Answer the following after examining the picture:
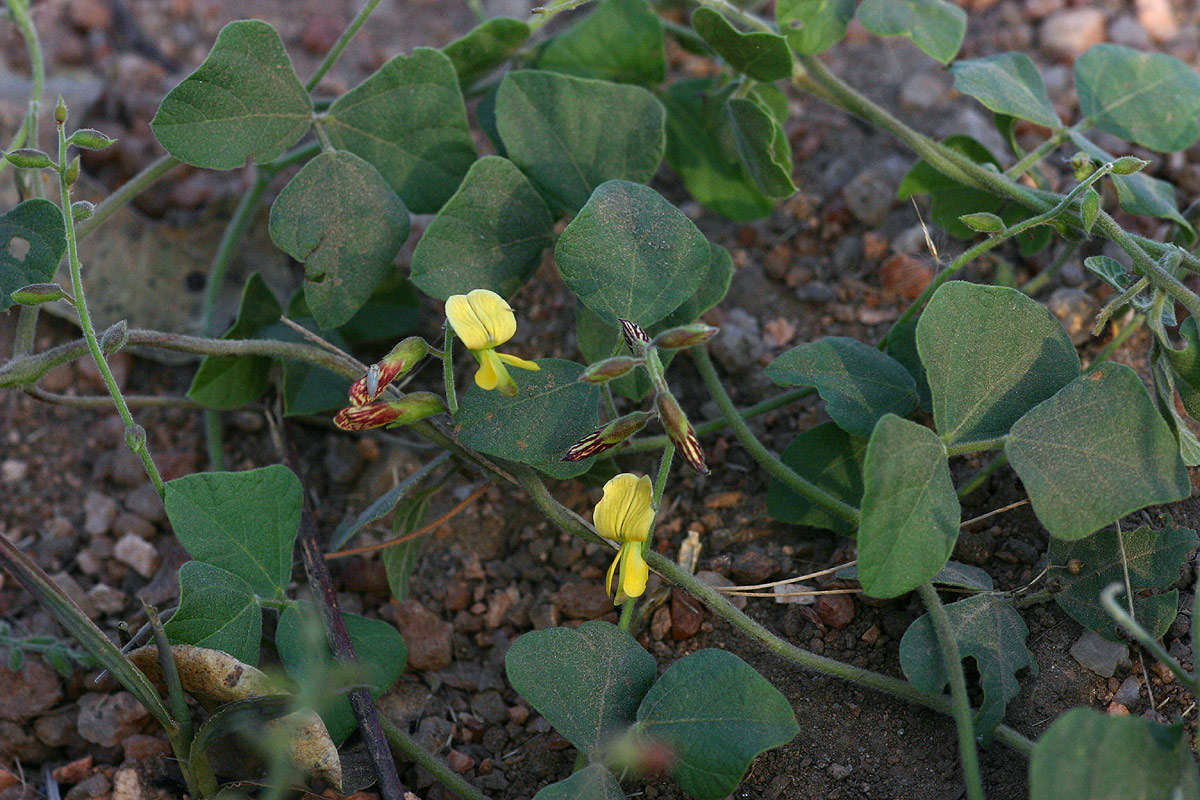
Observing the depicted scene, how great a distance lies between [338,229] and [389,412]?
448mm

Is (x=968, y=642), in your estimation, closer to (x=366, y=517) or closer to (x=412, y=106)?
(x=366, y=517)

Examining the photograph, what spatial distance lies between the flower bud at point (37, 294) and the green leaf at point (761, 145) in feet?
4.07

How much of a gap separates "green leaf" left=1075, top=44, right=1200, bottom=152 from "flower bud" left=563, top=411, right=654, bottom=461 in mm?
1273

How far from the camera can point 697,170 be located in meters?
2.28

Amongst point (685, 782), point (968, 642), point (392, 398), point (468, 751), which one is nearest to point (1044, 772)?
point (968, 642)

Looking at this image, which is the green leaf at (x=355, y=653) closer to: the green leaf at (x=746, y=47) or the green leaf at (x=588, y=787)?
the green leaf at (x=588, y=787)

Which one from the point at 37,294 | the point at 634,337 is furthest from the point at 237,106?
the point at 634,337

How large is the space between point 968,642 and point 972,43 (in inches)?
69.8

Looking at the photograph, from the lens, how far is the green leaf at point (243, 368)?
199cm

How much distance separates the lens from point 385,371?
1.53 meters

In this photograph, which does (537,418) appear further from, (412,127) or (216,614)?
(412,127)

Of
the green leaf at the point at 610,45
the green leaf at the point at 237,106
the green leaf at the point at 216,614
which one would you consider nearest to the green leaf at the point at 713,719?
the green leaf at the point at 216,614

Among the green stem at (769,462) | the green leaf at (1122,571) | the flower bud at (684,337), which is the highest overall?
the flower bud at (684,337)

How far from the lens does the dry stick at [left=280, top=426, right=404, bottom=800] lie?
1.61 meters
